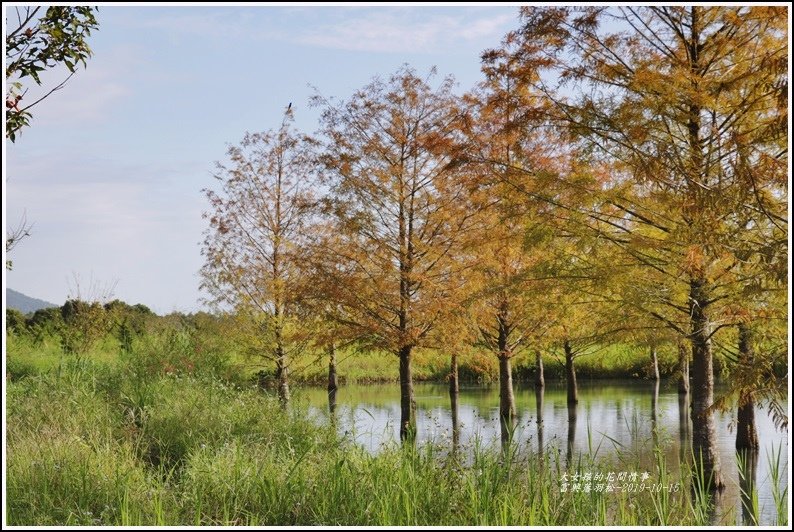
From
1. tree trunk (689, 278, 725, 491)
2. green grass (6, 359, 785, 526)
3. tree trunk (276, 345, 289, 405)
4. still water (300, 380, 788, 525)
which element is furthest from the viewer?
tree trunk (276, 345, 289, 405)

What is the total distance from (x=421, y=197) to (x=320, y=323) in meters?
3.06

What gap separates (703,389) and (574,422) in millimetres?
7693

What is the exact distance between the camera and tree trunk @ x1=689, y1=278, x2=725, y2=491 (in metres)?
10.6

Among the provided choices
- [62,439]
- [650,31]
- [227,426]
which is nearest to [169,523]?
[62,439]

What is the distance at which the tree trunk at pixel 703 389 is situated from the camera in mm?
10625

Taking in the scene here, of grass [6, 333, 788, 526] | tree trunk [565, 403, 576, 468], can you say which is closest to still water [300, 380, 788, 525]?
tree trunk [565, 403, 576, 468]

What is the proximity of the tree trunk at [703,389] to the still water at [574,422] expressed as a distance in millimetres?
372

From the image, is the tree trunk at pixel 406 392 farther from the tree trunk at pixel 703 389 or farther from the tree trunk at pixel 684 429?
the tree trunk at pixel 703 389

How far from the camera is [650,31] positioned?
10477 millimetres

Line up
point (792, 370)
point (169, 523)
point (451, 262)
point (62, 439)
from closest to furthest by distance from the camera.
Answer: point (792, 370), point (169, 523), point (62, 439), point (451, 262)

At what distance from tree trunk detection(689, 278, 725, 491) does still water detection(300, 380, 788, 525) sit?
37cm

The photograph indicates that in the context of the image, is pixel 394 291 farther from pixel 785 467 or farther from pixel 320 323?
pixel 785 467

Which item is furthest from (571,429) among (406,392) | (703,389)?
(703,389)

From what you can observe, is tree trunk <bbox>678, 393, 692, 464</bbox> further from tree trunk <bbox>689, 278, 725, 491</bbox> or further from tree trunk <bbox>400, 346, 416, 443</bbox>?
tree trunk <bbox>400, 346, 416, 443</bbox>
